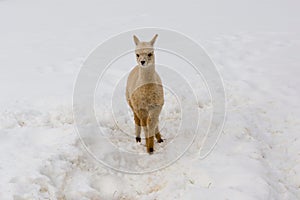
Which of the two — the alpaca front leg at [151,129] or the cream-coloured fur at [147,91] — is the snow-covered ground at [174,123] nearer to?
the alpaca front leg at [151,129]

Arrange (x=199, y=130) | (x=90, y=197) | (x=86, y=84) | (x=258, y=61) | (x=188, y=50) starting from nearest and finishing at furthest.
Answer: (x=90, y=197), (x=199, y=130), (x=86, y=84), (x=258, y=61), (x=188, y=50)

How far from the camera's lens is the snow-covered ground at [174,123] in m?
5.03

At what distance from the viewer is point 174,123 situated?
7082mm

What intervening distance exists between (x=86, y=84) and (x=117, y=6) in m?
12.9

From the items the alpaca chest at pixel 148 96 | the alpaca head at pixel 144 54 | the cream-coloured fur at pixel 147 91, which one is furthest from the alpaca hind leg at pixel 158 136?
the alpaca head at pixel 144 54

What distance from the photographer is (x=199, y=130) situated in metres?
6.72

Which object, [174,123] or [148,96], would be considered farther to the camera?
[174,123]

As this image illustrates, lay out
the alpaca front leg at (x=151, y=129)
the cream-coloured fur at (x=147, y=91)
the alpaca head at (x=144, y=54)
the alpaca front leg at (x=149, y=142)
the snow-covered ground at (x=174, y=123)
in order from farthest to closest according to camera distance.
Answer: the alpaca front leg at (x=149, y=142) < the alpaca front leg at (x=151, y=129) < the cream-coloured fur at (x=147, y=91) < the alpaca head at (x=144, y=54) < the snow-covered ground at (x=174, y=123)

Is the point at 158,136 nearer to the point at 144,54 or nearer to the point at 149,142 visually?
the point at 149,142

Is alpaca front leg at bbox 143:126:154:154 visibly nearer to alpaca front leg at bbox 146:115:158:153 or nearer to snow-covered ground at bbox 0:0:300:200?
alpaca front leg at bbox 146:115:158:153

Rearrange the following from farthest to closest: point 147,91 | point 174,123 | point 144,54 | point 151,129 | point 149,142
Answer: point 174,123, point 149,142, point 151,129, point 147,91, point 144,54

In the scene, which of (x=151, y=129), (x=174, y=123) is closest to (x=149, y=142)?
(x=151, y=129)

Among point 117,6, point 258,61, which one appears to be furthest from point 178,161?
point 117,6

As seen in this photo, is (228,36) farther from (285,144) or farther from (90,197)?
(90,197)
